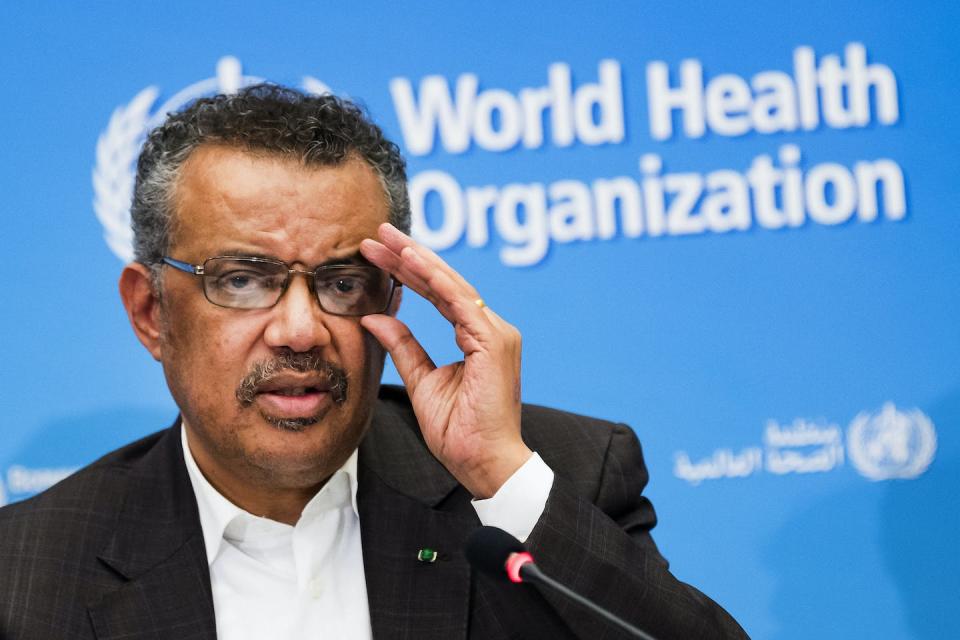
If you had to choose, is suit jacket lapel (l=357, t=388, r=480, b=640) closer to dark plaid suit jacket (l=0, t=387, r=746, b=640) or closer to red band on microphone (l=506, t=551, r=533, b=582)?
dark plaid suit jacket (l=0, t=387, r=746, b=640)

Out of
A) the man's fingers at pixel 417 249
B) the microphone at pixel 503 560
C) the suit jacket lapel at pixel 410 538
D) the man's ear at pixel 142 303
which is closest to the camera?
the microphone at pixel 503 560

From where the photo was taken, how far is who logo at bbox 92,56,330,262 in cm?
326

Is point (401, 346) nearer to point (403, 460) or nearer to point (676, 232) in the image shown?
point (403, 460)

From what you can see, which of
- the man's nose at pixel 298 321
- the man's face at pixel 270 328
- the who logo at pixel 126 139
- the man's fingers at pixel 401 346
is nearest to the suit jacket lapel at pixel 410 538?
the man's face at pixel 270 328

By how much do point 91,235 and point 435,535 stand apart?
1.47 meters

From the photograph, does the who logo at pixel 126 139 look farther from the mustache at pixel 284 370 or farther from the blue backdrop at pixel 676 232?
the mustache at pixel 284 370

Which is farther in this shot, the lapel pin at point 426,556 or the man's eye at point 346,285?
the lapel pin at point 426,556

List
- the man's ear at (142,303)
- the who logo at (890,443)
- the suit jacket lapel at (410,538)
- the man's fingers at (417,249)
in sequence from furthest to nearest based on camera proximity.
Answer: the who logo at (890,443) < the man's ear at (142,303) < the suit jacket lapel at (410,538) < the man's fingers at (417,249)

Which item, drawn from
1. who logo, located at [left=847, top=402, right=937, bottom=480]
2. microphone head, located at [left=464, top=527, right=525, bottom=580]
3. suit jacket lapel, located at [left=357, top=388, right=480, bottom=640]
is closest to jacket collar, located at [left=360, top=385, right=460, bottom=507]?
suit jacket lapel, located at [left=357, top=388, right=480, bottom=640]

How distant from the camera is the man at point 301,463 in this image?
2.18 meters

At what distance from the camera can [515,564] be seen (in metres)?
1.69

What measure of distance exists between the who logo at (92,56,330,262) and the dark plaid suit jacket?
2.82ft

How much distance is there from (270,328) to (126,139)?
133 cm

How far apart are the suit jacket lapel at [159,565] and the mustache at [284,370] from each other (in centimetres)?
35
